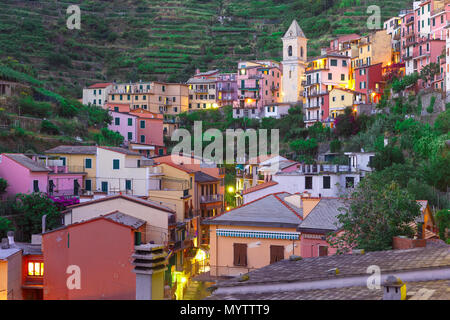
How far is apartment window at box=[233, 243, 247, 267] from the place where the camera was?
79.0 ft

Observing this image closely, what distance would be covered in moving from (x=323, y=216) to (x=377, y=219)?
6076mm

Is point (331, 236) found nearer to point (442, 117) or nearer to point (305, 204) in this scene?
point (305, 204)

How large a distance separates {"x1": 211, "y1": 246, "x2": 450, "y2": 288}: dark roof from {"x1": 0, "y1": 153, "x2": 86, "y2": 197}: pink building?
28199mm

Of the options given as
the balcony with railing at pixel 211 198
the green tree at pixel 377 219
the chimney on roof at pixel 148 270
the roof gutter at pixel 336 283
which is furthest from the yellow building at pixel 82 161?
the chimney on roof at pixel 148 270

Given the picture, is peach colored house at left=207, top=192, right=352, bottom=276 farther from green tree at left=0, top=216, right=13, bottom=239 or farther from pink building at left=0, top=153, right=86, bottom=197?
pink building at left=0, top=153, right=86, bottom=197

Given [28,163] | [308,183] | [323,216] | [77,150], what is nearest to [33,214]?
[28,163]

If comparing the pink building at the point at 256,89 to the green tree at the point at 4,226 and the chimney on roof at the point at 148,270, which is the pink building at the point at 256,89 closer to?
the green tree at the point at 4,226

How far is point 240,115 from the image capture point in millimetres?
78312

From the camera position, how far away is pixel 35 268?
26.3 metres

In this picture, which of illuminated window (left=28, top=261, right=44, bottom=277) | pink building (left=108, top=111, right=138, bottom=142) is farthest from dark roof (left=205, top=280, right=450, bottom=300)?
pink building (left=108, top=111, right=138, bottom=142)

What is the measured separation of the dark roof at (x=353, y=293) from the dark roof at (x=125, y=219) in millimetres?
15889

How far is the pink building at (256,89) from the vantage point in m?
78.6

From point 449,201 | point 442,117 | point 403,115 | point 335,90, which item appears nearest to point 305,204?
point 449,201

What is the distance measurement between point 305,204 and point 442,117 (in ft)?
80.2
